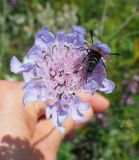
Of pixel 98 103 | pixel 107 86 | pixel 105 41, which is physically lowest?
pixel 98 103

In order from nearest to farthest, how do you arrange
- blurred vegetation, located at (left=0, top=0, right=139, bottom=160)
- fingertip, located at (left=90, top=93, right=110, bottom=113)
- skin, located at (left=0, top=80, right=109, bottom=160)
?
skin, located at (left=0, top=80, right=109, bottom=160) → fingertip, located at (left=90, top=93, right=110, bottom=113) → blurred vegetation, located at (left=0, top=0, right=139, bottom=160)

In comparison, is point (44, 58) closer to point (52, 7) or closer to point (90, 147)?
point (90, 147)

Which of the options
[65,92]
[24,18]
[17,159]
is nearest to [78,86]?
[65,92]

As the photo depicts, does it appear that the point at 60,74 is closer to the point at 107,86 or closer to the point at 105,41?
the point at 107,86

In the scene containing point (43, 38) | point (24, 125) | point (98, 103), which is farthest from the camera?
point (98, 103)

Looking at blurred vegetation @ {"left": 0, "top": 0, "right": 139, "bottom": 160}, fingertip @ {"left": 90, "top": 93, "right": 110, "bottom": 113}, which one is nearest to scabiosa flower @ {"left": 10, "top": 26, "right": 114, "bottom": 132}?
fingertip @ {"left": 90, "top": 93, "right": 110, "bottom": 113}

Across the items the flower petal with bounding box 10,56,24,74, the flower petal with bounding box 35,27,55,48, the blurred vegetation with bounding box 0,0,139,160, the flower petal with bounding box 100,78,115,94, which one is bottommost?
the blurred vegetation with bounding box 0,0,139,160

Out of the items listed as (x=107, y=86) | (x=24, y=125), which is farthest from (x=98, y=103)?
(x=107, y=86)

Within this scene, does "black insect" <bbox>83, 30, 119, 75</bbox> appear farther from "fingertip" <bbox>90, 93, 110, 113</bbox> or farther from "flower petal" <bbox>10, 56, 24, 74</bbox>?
"fingertip" <bbox>90, 93, 110, 113</bbox>
